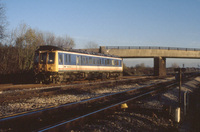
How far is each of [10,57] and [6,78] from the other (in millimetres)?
3075

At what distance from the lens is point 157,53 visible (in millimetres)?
44281

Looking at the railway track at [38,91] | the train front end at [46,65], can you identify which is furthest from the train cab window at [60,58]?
the railway track at [38,91]

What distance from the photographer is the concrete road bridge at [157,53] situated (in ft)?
140

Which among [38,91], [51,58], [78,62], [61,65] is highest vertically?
[51,58]

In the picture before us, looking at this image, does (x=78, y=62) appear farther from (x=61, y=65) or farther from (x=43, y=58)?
(x=43, y=58)

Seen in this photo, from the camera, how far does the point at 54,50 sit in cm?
1692

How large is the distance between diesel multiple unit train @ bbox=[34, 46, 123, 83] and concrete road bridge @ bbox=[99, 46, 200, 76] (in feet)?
64.2

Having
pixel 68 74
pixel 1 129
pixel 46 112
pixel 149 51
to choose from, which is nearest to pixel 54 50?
pixel 68 74

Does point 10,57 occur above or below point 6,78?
above

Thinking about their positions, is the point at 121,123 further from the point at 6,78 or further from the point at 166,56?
the point at 166,56

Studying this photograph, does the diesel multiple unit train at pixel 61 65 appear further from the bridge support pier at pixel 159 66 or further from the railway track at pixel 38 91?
the bridge support pier at pixel 159 66

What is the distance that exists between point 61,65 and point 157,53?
3150 cm

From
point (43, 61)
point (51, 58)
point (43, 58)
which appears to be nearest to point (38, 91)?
point (51, 58)

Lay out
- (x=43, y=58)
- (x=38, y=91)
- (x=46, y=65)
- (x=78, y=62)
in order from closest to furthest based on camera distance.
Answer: (x=38, y=91) < (x=46, y=65) < (x=43, y=58) < (x=78, y=62)
